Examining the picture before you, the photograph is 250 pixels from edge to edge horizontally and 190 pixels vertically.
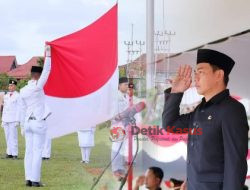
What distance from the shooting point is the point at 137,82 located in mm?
2621

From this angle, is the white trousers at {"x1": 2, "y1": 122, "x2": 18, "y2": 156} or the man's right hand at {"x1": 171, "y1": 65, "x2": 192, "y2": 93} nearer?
the man's right hand at {"x1": 171, "y1": 65, "x2": 192, "y2": 93}

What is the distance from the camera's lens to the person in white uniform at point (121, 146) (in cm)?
269

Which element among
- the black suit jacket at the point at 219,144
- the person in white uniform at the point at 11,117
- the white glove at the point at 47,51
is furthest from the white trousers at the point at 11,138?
the black suit jacket at the point at 219,144

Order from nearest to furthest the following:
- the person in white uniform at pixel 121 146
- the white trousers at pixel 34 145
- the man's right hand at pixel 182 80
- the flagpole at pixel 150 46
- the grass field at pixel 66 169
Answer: the man's right hand at pixel 182 80
the flagpole at pixel 150 46
the person in white uniform at pixel 121 146
the grass field at pixel 66 169
the white trousers at pixel 34 145

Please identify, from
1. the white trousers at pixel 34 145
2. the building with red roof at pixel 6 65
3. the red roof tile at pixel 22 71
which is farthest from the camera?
the building with red roof at pixel 6 65

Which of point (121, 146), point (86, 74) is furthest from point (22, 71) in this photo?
point (121, 146)

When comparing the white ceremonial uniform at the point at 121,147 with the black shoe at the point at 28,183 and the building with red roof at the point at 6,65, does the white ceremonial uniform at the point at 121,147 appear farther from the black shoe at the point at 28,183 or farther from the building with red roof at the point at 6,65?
the building with red roof at the point at 6,65

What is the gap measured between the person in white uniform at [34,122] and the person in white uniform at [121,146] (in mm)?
2239

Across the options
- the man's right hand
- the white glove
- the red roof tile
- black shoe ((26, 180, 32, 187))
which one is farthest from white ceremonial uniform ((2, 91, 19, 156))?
the man's right hand

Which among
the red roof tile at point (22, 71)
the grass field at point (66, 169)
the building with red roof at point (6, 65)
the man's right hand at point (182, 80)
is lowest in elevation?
the grass field at point (66, 169)

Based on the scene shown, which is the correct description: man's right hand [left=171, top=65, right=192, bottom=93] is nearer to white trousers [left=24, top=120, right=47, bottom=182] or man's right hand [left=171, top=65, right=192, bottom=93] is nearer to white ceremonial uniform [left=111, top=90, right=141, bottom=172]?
white ceremonial uniform [left=111, top=90, right=141, bottom=172]

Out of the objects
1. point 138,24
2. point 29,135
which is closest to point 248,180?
point 138,24

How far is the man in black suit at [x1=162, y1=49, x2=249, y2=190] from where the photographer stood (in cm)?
201

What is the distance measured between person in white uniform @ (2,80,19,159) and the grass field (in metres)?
0.17
